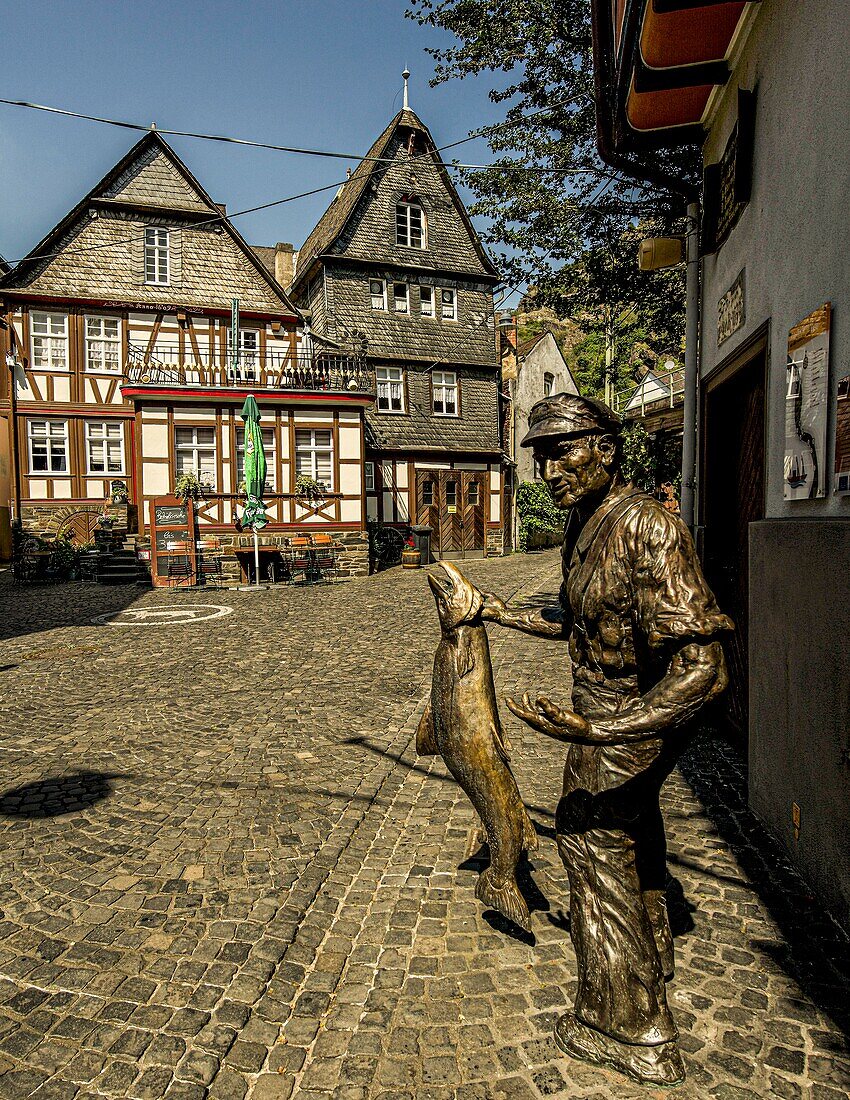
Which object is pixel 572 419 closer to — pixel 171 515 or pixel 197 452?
pixel 171 515

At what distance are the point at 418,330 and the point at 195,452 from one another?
994 centimetres

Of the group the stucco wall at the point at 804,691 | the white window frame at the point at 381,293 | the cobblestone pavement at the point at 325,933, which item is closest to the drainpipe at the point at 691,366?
the cobblestone pavement at the point at 325,933

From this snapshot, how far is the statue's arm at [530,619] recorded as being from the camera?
2987 millimetres

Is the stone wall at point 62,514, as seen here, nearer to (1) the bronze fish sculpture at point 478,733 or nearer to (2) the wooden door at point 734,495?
(2) the wooden door at point 734,495

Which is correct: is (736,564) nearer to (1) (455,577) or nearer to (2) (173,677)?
(1) (455,577)

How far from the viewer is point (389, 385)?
25594 mm

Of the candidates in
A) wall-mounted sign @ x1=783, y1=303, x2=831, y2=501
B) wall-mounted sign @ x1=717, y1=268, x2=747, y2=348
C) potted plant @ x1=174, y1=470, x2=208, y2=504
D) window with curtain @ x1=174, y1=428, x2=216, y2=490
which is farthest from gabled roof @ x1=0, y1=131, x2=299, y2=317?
wall-mounted sign @ x1=783, y1=303, x2=831, y2=501

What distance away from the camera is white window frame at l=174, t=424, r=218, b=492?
1975 centimetres

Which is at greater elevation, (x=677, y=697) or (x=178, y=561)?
(x=677, y=697)

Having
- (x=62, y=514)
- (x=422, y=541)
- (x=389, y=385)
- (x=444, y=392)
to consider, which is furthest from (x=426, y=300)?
(x=62, y=514)

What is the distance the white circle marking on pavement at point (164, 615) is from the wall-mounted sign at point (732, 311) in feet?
31.8

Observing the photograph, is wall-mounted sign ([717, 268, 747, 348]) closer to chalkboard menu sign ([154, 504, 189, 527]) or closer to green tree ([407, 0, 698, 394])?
green tree ([407, 0, 698, 394])

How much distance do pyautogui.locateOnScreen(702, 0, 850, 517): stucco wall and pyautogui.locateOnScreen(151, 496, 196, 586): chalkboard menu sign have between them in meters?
15.7

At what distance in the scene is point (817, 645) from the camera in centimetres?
354
